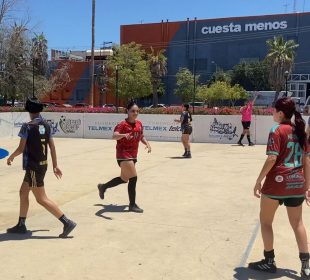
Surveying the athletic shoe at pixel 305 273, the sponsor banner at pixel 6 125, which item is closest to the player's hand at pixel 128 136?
the athletic shoe at pixel 305 273

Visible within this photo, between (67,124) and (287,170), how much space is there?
709 inches

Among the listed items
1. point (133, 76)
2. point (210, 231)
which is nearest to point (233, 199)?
point (210, 231)

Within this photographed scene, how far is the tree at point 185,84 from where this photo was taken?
194ft

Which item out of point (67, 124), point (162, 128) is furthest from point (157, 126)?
point (67, 124)

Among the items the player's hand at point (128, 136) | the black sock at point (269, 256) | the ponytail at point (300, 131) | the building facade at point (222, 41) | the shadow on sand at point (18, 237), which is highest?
the building facade at point (222, 41)

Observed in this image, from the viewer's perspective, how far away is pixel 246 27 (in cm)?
6206

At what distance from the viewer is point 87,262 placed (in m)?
4.64

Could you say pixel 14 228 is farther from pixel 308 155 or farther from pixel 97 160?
pixel 97 160

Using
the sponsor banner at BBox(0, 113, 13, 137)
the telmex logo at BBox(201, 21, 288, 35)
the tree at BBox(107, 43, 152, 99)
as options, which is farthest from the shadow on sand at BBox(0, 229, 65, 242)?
the telmex logo at BBox(201, 21, 288, 35)

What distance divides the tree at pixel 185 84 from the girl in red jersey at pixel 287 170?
54534mm

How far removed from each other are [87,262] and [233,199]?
3.77 meters

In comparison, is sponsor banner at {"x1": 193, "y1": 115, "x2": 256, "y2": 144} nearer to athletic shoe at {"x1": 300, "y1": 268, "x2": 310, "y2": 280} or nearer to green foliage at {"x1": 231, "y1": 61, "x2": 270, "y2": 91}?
athletic shoe at {"x1": 300, "y1": 268, "x2": 310, "y2": 280}

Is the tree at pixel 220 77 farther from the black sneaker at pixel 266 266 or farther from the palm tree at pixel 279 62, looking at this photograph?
the black sneaker at pixel 266 266

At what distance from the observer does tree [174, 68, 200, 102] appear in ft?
A: 194
